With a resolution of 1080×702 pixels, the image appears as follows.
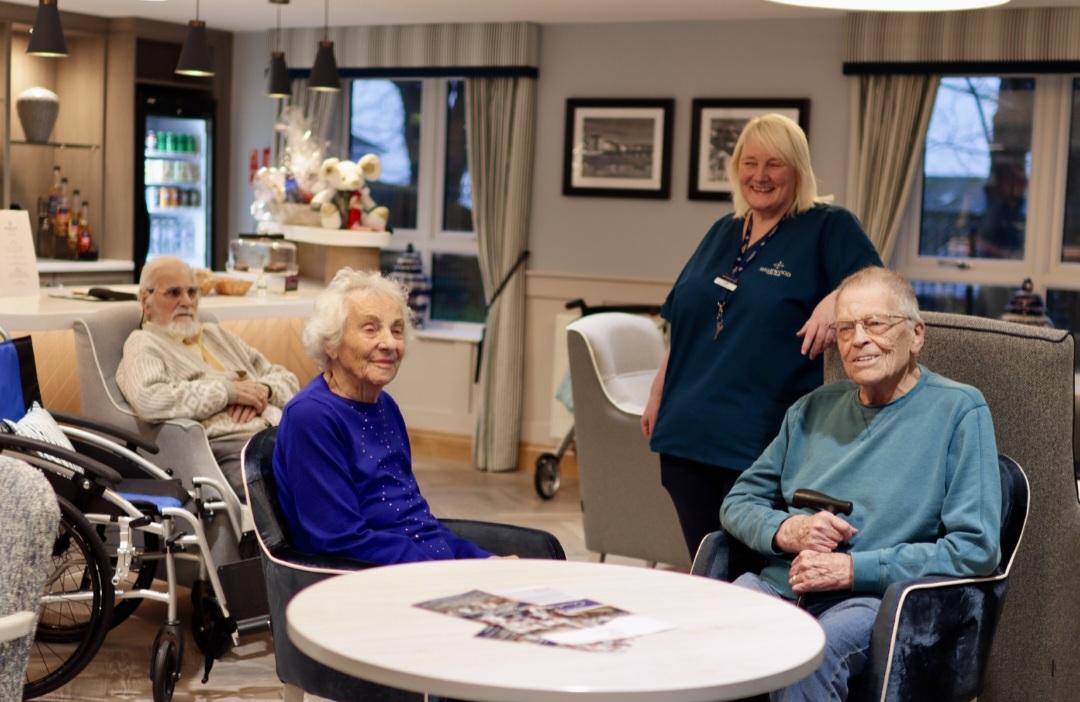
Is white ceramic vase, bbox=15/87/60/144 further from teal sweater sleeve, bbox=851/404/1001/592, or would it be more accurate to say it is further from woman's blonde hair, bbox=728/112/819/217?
teal sweater sleeve, bbox=851/404/1001/592

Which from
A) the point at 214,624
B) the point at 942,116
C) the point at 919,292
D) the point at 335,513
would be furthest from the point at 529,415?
the point at 335,513

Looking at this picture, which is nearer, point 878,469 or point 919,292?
point 878,469

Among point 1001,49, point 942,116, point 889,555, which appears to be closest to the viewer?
point 889,555

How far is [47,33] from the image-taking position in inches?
213

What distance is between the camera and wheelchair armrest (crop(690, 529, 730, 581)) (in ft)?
9.84

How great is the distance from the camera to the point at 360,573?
8.15 feet

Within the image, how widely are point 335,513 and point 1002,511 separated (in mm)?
1329

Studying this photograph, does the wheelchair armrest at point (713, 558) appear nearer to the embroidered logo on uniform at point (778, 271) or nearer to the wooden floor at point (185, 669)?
the embroidered logo on uniform at point (778, 271)

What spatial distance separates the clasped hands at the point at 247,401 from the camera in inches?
190

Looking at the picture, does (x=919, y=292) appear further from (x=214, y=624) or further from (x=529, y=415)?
(x=214, y=624)

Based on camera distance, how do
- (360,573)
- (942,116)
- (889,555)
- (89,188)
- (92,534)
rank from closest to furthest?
(360,573), (889,555), (92,534), (942,116), (89,188)

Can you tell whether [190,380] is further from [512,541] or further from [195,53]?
[512,541]

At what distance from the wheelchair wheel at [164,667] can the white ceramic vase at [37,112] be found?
5009 mm

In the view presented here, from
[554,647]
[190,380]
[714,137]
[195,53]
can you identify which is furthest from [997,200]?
[554,647]
